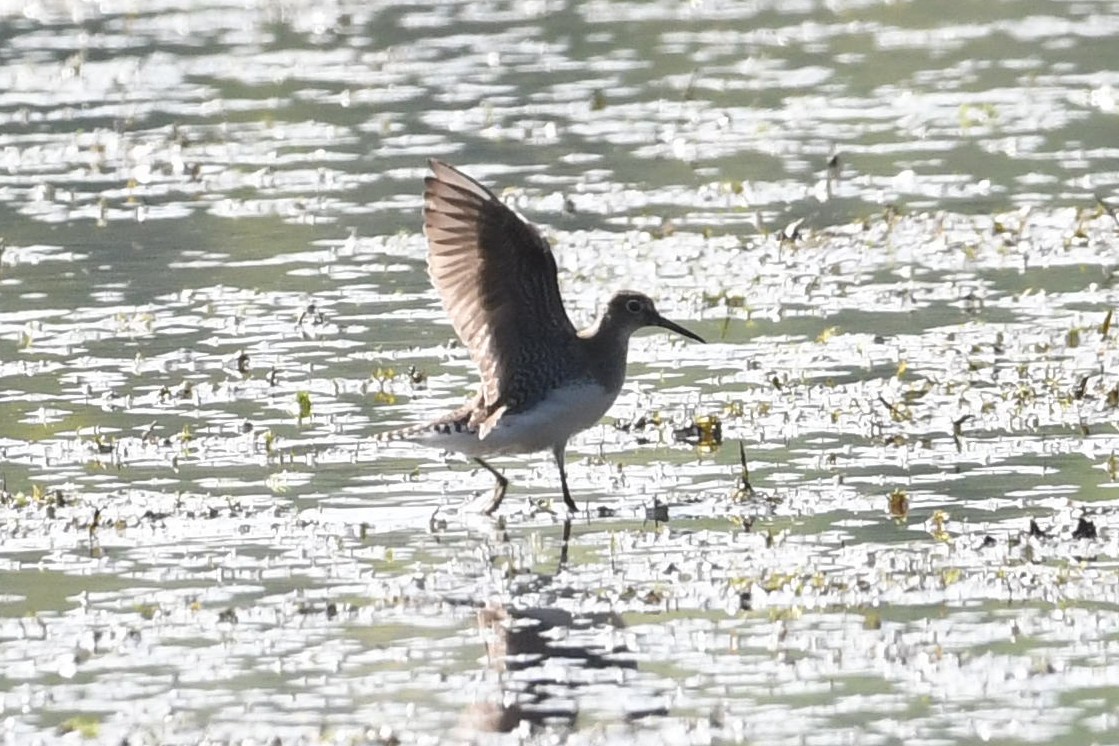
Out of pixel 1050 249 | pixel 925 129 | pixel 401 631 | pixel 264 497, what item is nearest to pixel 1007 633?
pixel 401 631

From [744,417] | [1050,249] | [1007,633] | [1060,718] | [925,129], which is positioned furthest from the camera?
[925,129]

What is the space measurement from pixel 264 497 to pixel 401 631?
2352 millimetres

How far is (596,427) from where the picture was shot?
1308cm

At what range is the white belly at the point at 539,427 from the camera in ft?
37.3

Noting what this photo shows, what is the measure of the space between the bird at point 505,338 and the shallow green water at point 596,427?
352 mm

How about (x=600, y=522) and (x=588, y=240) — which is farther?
(x=588, y=240)

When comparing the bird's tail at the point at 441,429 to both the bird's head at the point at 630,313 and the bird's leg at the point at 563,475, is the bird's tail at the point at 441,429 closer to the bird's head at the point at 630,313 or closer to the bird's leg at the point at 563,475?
the bird's leg at the point at 563,475

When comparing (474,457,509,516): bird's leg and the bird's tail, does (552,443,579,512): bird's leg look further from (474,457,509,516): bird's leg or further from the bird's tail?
the bird's tail

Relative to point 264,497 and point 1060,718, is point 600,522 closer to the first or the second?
point 264,497

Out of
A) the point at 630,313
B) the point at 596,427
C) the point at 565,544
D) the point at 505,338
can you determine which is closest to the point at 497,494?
the point at 505,338

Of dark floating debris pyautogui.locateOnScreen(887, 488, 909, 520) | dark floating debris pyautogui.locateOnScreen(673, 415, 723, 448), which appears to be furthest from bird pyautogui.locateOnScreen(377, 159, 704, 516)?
dark floating debris pyautogui.locateOnScreen(887, 488, 909, 520)

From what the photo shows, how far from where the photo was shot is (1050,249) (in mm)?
17531

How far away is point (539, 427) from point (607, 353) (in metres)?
0.60

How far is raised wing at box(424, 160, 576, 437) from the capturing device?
11445mm
